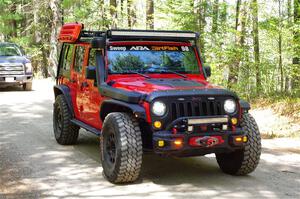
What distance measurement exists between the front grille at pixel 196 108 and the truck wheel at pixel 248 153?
54 centimetres

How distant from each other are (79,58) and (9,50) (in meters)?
11.7

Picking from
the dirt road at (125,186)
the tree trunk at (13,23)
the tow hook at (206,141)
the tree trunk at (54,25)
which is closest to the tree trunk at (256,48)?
the dirt road at (125,186)

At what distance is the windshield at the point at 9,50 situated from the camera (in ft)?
59.8

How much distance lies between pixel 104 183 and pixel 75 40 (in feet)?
9.87

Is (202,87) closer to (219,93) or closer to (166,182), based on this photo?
(219,93)

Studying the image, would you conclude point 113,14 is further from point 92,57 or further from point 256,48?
point 92,57

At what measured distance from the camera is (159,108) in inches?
213

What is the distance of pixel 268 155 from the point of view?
779 cm

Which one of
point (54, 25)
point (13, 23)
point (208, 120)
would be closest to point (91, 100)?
point (208, 120)

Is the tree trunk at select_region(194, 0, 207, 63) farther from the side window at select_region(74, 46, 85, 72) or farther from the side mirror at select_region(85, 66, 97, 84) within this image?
the side mirror at select_region(85, 66, 97, 84)

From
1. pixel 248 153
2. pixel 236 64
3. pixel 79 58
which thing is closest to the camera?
pixel 248 153

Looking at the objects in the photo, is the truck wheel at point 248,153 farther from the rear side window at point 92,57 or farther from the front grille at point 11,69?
the front grille at point 11,69

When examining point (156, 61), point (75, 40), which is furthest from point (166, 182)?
point (75, 40)

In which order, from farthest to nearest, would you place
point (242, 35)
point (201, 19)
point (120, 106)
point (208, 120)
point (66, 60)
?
point (201, 19)
point (242, 35)
point (66, 60)
point (120, 106)
point (208, 120)
